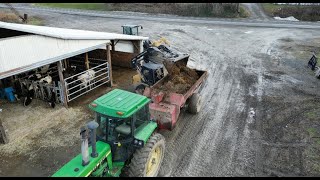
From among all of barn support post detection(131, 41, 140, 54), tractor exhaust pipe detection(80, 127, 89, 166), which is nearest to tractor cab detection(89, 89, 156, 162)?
tractor exhaust pipe detection(80, 127, 89, 166)

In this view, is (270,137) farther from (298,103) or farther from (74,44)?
(74,44)

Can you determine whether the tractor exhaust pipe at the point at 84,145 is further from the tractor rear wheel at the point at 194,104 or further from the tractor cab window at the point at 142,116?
the tractor rear wheel at the point at 194,104

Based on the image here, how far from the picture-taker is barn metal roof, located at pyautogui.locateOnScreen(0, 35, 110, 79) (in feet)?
30.4

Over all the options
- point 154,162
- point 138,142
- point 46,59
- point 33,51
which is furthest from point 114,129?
point 33,51

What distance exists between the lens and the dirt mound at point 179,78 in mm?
10360

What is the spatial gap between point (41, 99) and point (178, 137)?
626 centimetres

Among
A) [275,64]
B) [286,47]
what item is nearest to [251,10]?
[286,47]

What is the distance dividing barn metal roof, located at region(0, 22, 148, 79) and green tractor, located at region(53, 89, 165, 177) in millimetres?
4503

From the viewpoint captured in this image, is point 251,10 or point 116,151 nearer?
point 116,151

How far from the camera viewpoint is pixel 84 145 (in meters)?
5.27

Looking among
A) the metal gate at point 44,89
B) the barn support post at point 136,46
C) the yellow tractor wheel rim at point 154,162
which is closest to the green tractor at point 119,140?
the yellow tractor wheel rim at point 154,162

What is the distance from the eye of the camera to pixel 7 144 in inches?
351

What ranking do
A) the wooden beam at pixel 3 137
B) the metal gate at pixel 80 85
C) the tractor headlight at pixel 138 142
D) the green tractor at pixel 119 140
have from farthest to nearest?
1. the metal gate at pixel 80 85
2. the wooden beam at pixel 3 137
3. the tractor headlight at pixel 138 142
4. the green tractor at pixel 119 140

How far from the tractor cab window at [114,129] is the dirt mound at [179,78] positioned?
4000 millimetres
